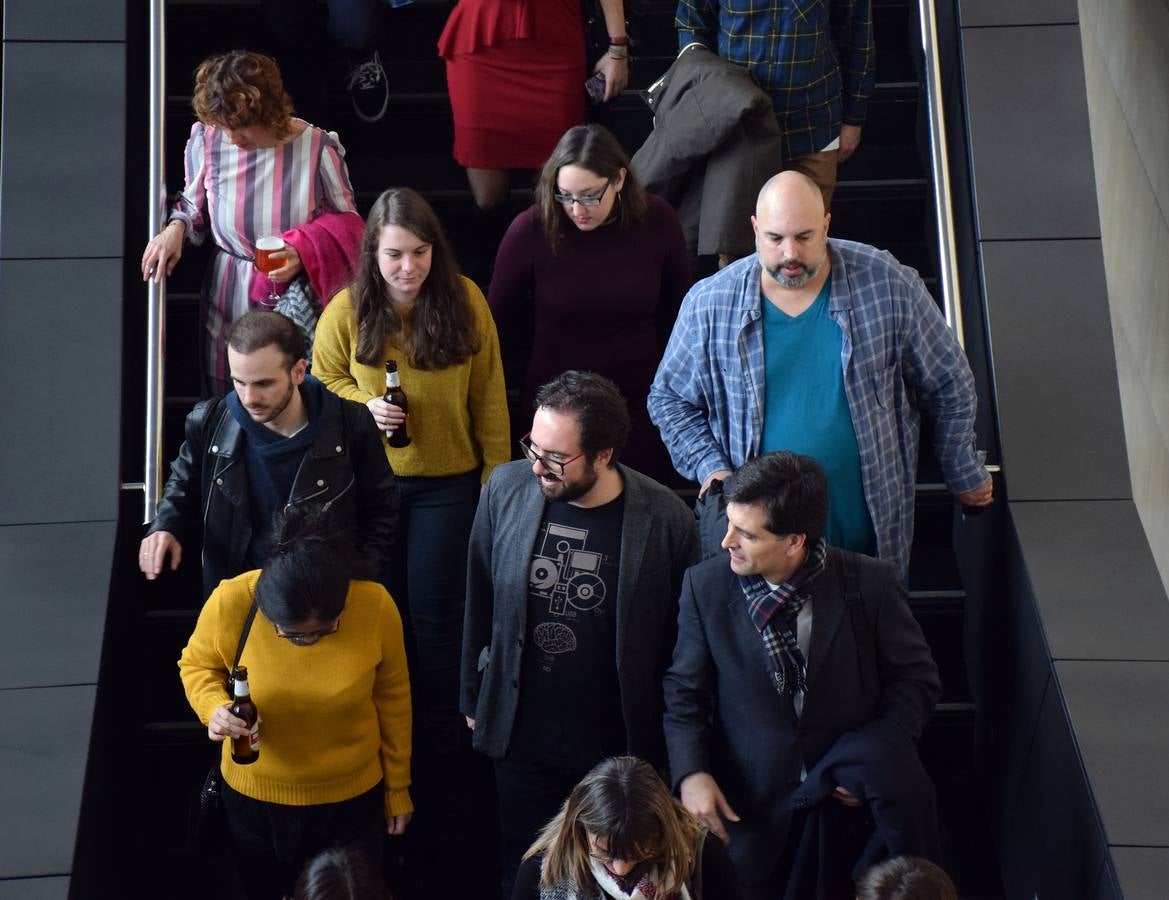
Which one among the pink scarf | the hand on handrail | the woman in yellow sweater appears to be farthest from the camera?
the hand on handrail

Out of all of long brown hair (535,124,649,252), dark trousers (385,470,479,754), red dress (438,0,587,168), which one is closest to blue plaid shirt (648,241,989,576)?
long brown hair (535,124,649,252)

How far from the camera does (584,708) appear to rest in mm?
4602

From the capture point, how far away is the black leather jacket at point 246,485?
186 inches

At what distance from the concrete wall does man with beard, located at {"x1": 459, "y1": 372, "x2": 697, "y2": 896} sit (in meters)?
4.28

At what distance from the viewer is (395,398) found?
5008 mm

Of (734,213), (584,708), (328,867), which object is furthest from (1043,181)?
(328,867)

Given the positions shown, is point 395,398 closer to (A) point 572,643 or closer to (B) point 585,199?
(B) point 585,199

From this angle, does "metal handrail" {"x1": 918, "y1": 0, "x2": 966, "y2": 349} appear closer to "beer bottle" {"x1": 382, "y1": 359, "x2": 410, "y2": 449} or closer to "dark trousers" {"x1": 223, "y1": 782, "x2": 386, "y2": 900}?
"beer bottle" {"x1": 382, "y1": 359, "x2": 410, "y2": 449}

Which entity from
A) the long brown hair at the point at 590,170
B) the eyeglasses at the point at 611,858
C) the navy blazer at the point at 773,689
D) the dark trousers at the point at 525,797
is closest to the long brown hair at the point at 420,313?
the long brown hair at the point at 590,170

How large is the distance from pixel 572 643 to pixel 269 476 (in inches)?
41.4

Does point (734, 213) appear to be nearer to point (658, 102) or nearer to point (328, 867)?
point (658, 102)

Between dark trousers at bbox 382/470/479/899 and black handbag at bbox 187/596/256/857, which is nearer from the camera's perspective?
black handbag at bbox 187/596/256/857

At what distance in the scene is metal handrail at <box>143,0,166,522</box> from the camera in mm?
5520

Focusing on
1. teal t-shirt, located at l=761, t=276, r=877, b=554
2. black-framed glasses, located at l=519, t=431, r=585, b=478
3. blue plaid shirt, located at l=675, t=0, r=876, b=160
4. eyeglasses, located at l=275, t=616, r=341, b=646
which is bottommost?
eyeglasses, located at l=275, t=616, r=341, b=646
